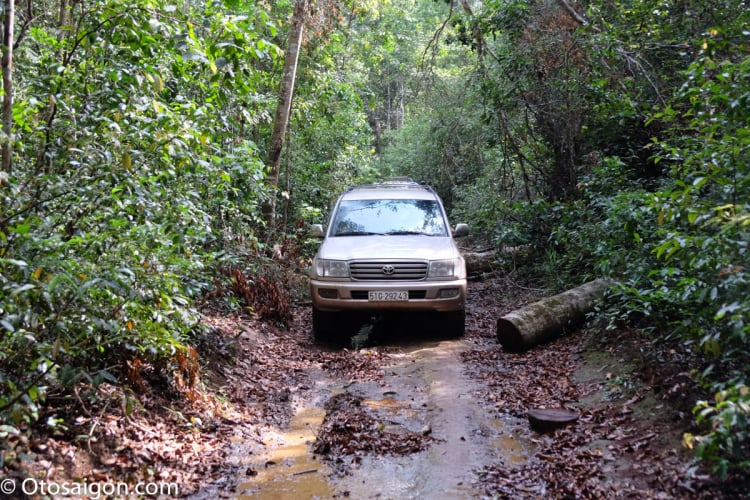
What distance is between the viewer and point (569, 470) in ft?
13.2

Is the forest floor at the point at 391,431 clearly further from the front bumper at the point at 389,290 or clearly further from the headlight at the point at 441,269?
the headlight at the point at 441,269

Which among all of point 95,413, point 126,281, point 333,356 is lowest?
point 333,356

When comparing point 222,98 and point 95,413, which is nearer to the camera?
point 95,413

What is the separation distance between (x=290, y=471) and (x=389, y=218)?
197 inches

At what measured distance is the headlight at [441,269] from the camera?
25.1 feet

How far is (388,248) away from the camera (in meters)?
7.78

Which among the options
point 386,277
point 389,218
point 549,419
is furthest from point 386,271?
point 549,419

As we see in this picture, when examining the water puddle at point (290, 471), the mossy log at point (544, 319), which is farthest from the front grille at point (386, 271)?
the water puddle at point (290, 471)

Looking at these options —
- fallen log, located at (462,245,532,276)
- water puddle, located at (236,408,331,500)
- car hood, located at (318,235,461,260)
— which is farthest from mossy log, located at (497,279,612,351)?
fallen log, located at (462,245,532,276)

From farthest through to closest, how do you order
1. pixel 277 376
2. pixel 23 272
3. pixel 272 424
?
pixel 277 376 → pixel 272 424 → pixel 23 272

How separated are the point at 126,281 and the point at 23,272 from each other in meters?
0.61

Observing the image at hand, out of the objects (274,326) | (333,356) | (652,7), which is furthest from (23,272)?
(652,7)

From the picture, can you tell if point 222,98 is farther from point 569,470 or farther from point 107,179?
point 569,470

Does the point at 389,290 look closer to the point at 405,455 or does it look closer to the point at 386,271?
the point at 386,271
